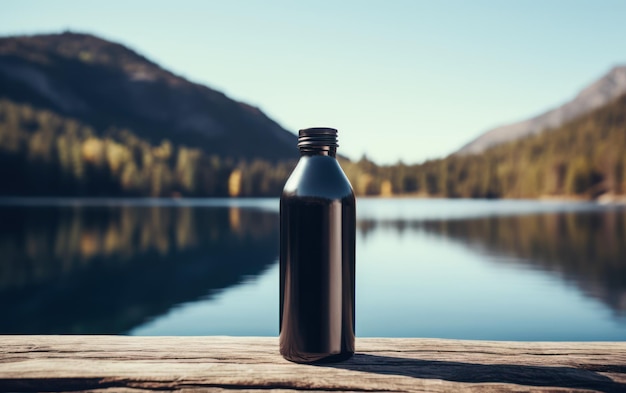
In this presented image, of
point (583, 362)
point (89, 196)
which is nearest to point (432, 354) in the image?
point (583, 362)

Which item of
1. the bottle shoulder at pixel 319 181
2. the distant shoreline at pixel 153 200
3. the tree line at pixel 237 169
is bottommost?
the bottle shoulder at pixel 319 181

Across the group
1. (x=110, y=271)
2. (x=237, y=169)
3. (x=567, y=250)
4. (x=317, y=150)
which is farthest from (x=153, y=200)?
(x=317, y=150)

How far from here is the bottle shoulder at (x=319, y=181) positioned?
2.45m

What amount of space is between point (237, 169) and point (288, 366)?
15236cm

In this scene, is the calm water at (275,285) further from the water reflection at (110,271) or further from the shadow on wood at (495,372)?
the shadow on wood at (495,372)

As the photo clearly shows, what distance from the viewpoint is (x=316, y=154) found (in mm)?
2551

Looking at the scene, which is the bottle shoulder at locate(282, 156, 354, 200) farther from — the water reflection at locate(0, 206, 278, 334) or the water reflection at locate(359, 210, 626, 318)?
the water reflection at locate(359, 210, 626, 318)

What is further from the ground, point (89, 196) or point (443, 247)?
point (89, 196)

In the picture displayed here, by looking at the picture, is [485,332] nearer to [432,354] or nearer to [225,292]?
[225,292]

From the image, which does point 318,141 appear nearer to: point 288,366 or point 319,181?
point 319,181

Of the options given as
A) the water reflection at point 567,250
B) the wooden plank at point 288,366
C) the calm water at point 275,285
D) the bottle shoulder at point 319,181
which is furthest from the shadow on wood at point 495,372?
the water reflection at point 567,250

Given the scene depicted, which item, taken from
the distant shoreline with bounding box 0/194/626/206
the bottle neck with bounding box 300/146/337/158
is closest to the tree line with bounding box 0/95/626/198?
the distant shoreline with bounding box 0/194/626/206

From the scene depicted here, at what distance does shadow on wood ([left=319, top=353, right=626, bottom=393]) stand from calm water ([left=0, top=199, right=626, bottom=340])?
13.8 meters

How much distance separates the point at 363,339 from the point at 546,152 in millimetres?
195436
